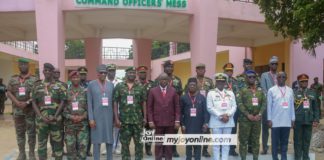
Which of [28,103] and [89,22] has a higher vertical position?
[89,22]

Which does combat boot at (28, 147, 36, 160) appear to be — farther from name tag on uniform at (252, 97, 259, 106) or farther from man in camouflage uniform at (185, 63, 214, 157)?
name tag on uniform at (252, 97, 259, 106)

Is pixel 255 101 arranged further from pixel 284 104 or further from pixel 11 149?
pixel 11 149

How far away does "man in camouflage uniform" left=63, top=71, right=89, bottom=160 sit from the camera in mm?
6848

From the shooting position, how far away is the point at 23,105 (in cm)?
719

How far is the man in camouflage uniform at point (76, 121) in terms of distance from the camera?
6.85m

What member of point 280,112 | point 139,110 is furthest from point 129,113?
point 280,112

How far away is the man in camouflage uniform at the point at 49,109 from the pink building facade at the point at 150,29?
4023 mm

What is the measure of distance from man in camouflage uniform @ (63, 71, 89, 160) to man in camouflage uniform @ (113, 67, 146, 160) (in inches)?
21.0

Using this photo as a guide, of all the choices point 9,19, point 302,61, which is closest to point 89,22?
point 9,19

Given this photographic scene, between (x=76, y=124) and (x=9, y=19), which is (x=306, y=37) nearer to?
(x=76, y=124)

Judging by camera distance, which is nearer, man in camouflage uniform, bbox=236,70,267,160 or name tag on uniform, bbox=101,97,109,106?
name tag on uniform, bbox=101,97,109,106

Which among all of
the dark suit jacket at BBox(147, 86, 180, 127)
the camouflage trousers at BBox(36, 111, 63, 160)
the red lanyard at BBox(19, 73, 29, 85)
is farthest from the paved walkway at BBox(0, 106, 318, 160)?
the red lanyard at BBox(19, 73, 29, 85)

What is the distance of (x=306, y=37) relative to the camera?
853cm

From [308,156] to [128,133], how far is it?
11.4 ft
